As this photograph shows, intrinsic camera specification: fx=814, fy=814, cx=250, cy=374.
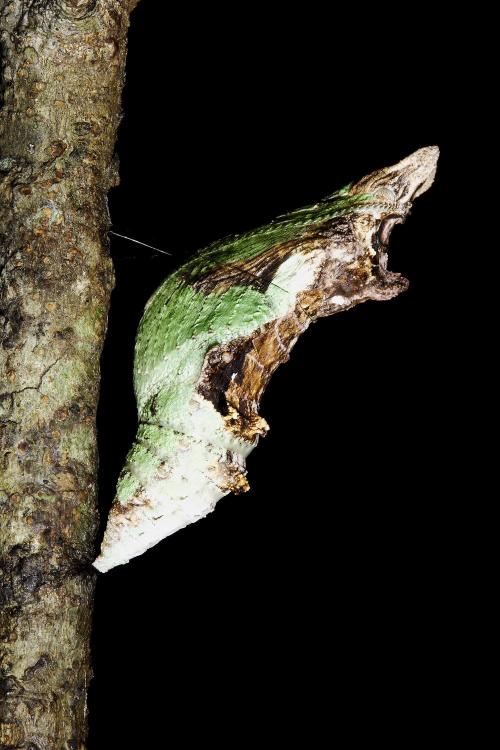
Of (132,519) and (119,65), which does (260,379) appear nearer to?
(132,519)

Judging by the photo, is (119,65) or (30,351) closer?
(30,351)

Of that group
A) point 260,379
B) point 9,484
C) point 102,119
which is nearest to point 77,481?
point 9,484

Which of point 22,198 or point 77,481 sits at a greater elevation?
point 22,198

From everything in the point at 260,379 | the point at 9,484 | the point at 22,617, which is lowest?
the point at 22,617
